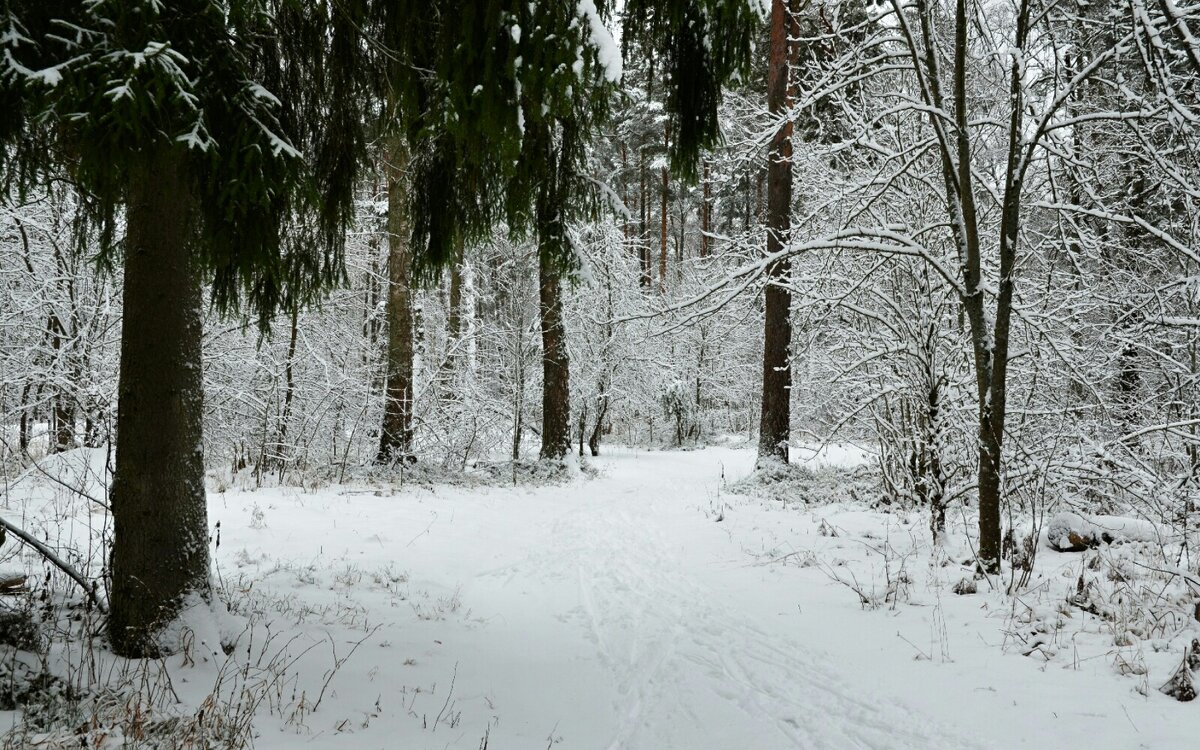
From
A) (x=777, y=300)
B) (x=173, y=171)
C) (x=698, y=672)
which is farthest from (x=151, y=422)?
(x=777, y=300)

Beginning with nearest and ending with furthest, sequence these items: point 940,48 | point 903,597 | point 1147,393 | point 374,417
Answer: point 903,597
point 940,48
point 1147,393
point 374,417

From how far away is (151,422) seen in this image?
3492mm

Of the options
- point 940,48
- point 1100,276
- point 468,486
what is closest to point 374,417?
point 468,486

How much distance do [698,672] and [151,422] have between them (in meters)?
3.55

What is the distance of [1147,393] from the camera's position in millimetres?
9500

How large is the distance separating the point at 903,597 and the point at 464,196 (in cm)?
476

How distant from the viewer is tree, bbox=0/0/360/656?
102 inches

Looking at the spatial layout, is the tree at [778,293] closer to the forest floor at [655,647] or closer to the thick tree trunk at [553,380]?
the thick tree trunk at [553,380]

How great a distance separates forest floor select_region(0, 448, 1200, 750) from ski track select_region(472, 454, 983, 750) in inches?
0.7

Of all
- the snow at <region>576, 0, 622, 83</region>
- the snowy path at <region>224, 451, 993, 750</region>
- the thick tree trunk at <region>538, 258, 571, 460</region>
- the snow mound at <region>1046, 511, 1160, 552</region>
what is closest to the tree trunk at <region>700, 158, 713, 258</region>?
the thick tree trunk at <region>538, 258, 571, 460</region>

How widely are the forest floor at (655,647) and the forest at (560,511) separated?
38 millimetres

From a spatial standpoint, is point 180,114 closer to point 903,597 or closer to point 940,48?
point 903,597

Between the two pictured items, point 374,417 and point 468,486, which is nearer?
point 468,486

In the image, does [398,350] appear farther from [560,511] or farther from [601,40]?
[601,40]
